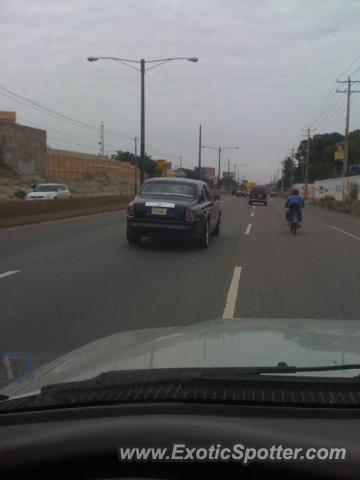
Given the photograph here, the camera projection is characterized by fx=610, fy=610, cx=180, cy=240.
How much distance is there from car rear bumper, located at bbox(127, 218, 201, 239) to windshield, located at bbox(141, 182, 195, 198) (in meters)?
1.01

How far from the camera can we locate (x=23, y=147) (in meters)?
56.6

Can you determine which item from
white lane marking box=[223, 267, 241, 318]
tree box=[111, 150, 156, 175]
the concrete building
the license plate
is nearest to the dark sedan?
the license plate

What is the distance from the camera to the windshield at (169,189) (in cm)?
1478

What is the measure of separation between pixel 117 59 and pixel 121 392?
1304 inches

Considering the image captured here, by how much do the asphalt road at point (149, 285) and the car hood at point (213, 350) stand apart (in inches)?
86.2

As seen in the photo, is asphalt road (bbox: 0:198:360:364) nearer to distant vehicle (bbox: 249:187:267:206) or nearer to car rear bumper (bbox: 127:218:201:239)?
car rear bumper (bbox: 127:218:201:239)

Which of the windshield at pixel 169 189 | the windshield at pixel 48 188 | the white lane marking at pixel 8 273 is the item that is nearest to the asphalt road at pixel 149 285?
the white lane marking at pixel 8 273

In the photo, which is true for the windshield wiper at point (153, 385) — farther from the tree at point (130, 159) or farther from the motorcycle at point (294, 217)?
the tree at point (130, 159)

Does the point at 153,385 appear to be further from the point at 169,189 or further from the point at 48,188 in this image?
the point at 48,188

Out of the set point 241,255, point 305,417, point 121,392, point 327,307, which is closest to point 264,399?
point 305,417

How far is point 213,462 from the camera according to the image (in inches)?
81.6

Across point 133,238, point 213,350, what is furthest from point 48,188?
point 213,350

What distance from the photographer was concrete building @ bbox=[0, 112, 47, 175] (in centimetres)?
5403

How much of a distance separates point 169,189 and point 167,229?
4.62 feet
